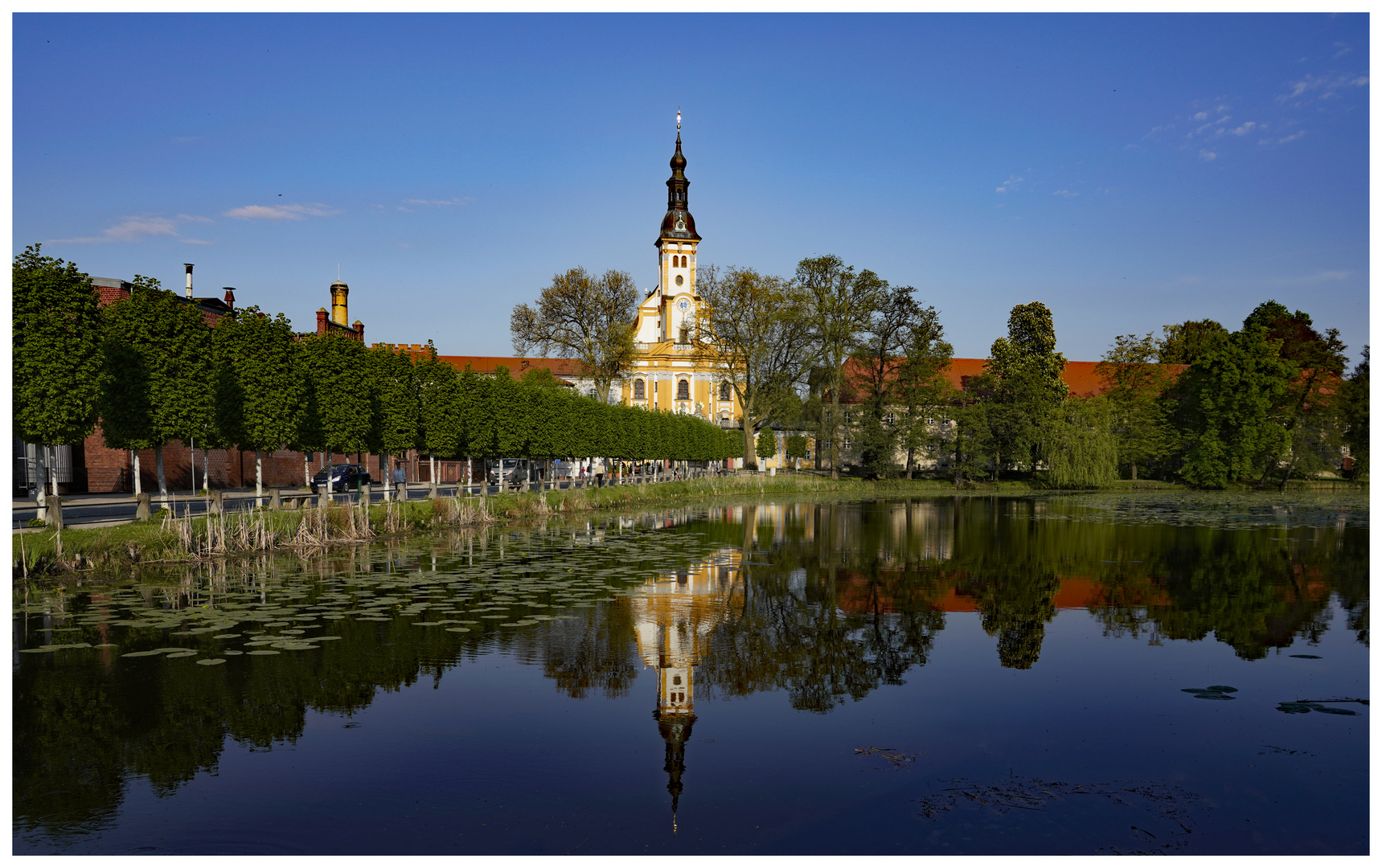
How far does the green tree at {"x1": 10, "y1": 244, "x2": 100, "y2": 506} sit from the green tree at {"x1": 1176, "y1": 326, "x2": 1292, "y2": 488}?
6041cm

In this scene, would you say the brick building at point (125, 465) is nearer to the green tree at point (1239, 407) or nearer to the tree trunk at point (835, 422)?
the tree trunk at point (835, 422)

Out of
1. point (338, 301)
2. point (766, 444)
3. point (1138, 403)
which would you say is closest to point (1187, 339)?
point (1138, 403)

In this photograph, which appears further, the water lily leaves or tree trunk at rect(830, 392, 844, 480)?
tree trunk at rect(830, 392, 844, 480)

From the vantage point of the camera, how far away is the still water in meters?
5.74

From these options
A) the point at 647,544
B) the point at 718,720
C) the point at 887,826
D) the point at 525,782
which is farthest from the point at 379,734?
the point at 647,544

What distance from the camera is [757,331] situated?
60.1 m

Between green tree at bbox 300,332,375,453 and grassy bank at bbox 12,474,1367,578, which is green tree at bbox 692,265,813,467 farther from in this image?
green tree at bbox 300,332,375,453

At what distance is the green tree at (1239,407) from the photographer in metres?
57.8

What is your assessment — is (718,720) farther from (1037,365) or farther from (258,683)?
(1037,365)

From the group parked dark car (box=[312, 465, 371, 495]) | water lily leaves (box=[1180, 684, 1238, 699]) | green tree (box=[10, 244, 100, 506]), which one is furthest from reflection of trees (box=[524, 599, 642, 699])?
parked dark car (box=[312, 465, 371, 495])

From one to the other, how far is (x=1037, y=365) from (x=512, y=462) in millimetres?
38663

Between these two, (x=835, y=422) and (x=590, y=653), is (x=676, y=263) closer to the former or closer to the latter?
(x=835, y=422)

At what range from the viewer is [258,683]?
28.4 feet

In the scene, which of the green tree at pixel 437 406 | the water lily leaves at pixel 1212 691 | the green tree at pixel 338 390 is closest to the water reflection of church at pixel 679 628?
the water lily leaves at pixel 1212 691
